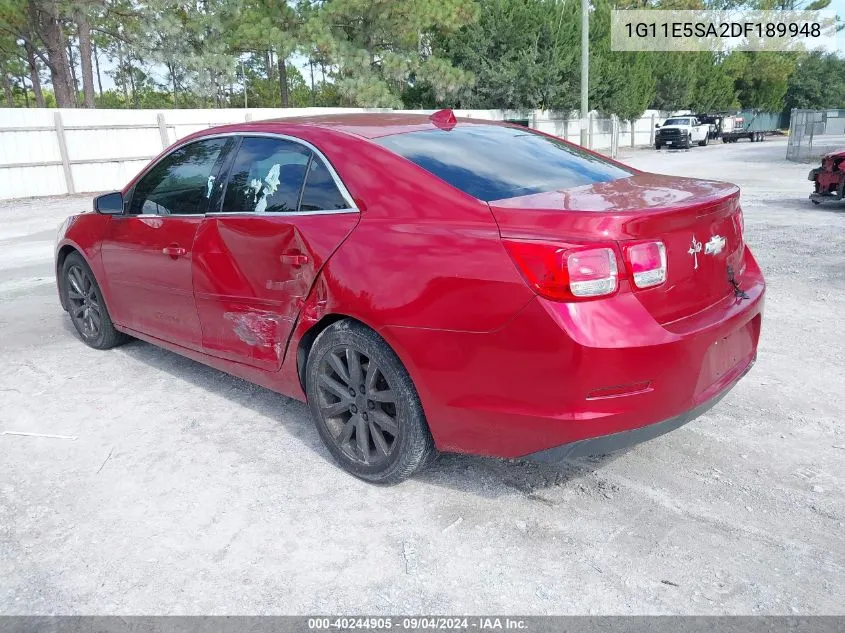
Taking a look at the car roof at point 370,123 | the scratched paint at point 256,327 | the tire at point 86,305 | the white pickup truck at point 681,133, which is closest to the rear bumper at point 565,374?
the scratched paint at point 256,327

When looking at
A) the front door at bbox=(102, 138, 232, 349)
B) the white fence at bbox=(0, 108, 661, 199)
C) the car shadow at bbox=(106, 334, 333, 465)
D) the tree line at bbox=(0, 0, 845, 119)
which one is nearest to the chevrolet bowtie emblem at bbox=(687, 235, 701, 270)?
the car shadow at bbox=(106, 334, 333, 465)

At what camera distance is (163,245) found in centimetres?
412

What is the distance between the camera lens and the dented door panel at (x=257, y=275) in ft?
10.6

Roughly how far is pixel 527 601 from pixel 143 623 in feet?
4.27

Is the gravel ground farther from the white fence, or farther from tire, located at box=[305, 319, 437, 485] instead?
the white fence

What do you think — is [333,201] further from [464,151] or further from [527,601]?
Result: [527,601]

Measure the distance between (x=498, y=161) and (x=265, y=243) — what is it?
1.20 m

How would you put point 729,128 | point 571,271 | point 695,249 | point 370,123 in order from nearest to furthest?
1. point 571,271
2. point 695,249
3. point 370,123
4. point 729,128

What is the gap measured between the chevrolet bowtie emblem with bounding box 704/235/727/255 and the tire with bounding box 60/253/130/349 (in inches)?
158

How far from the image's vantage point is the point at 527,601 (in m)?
2.39

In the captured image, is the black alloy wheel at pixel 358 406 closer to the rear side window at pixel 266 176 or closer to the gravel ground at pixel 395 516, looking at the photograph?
the gravel ground at pixel 395 516

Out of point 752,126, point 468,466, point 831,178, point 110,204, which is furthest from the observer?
point 752,126

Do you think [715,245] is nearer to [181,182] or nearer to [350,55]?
[181,182]

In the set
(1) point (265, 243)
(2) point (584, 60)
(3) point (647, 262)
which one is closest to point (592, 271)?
(3) point (647, 262)
